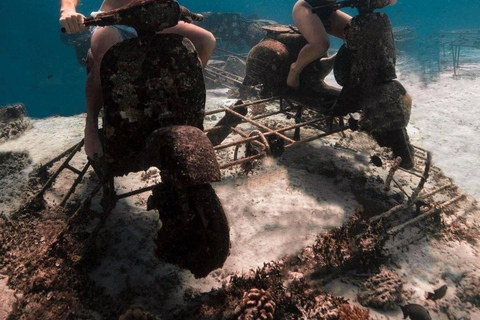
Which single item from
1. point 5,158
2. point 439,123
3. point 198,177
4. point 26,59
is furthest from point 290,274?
point 26,59

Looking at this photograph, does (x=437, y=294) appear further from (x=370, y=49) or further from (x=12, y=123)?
(x=12, y=123)

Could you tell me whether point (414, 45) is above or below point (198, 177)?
below

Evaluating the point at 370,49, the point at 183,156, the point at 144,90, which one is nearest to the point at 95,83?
the point at 144,90

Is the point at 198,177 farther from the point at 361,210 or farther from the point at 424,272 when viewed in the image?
the point at 424,272

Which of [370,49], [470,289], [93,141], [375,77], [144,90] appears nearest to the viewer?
[144,90]

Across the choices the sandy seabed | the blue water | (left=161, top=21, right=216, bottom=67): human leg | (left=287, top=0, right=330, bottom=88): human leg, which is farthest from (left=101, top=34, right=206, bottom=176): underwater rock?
the blue water

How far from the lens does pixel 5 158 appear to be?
227 inches

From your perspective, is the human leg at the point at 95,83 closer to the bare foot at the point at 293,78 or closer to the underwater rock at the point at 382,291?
the bare foot at the point at 293,78

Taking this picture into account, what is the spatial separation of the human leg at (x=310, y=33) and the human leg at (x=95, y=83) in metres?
2.90

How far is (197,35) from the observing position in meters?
3.74

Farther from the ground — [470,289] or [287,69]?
[287,69]

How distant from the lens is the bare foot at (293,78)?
519 cm

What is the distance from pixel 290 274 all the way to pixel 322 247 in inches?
20.9

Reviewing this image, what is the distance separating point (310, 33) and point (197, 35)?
77.7 inches
